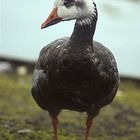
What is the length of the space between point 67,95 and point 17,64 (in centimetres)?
343

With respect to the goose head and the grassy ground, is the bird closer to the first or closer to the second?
Result: the goose head

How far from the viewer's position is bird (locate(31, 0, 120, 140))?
372 cm

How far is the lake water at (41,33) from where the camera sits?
696cm

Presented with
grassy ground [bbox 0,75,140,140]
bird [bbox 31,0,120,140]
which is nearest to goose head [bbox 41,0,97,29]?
bird [bbox 31,0,120,140]

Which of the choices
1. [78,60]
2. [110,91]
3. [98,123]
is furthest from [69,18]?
[98,123]

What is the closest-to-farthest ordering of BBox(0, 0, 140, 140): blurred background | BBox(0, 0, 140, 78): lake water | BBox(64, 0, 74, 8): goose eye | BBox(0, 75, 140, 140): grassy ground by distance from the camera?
BBox(64, 0, 74, 8): goose eye
BBox(0, 75, 140, 140): grassy ground
BBox(0, 0, 140, 140): blurred background
BBox(0, 0, 140, 78): lake water

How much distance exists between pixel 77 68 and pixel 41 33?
10.5 ft

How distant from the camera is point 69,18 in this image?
3727 mm

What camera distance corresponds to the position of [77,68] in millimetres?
3727

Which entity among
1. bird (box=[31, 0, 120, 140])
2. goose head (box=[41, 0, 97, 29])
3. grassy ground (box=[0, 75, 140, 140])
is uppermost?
goose head (box=[41, 0, 97, 29])

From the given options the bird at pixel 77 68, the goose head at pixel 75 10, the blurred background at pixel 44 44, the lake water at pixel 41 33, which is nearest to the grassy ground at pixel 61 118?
the blurred background at pixel 44 44

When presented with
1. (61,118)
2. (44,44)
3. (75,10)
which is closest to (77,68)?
(75,10)

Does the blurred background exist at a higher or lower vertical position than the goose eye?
lower

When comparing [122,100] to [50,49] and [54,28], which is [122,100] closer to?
[54,28]
